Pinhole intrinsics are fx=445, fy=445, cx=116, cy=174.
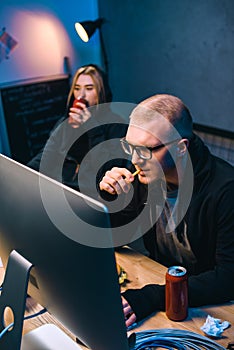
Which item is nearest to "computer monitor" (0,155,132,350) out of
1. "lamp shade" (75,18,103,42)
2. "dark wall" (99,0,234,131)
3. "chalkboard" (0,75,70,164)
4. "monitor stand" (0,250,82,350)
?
"monitor stand" (0,250,82,350)

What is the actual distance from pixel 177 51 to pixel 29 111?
1.23 metres

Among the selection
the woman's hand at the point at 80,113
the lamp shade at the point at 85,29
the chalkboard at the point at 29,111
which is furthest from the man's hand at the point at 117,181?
the chalkboard at the point at 29,111

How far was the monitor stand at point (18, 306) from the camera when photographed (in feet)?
3.11

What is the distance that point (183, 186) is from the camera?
4.86 feet

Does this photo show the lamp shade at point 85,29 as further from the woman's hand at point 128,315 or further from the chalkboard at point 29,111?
the woman's hand at point 128,315

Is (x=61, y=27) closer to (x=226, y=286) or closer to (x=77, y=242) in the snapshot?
(x=226, y=286)

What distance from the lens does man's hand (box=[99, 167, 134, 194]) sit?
1.38 meters

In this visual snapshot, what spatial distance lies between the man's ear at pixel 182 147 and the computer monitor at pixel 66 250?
640mm

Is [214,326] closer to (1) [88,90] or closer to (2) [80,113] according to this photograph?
(2) [80,113]

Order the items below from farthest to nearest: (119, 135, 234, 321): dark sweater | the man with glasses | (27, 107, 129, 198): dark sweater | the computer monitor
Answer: (27, 107, 129, 198): dark sweater → the man with glasses → (119, 135, 234, 321): dark sweater → the computer monitor

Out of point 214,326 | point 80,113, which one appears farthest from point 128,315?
point 80,113

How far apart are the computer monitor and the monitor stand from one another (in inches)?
1.0

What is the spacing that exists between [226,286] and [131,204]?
1.67 ft

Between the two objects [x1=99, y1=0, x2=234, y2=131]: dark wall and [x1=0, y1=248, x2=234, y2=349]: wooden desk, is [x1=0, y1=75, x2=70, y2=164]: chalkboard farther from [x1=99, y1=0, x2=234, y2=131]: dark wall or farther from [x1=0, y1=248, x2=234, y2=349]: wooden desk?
[x1=0, y1=248, x2=234, y2=349]: wooden desk
